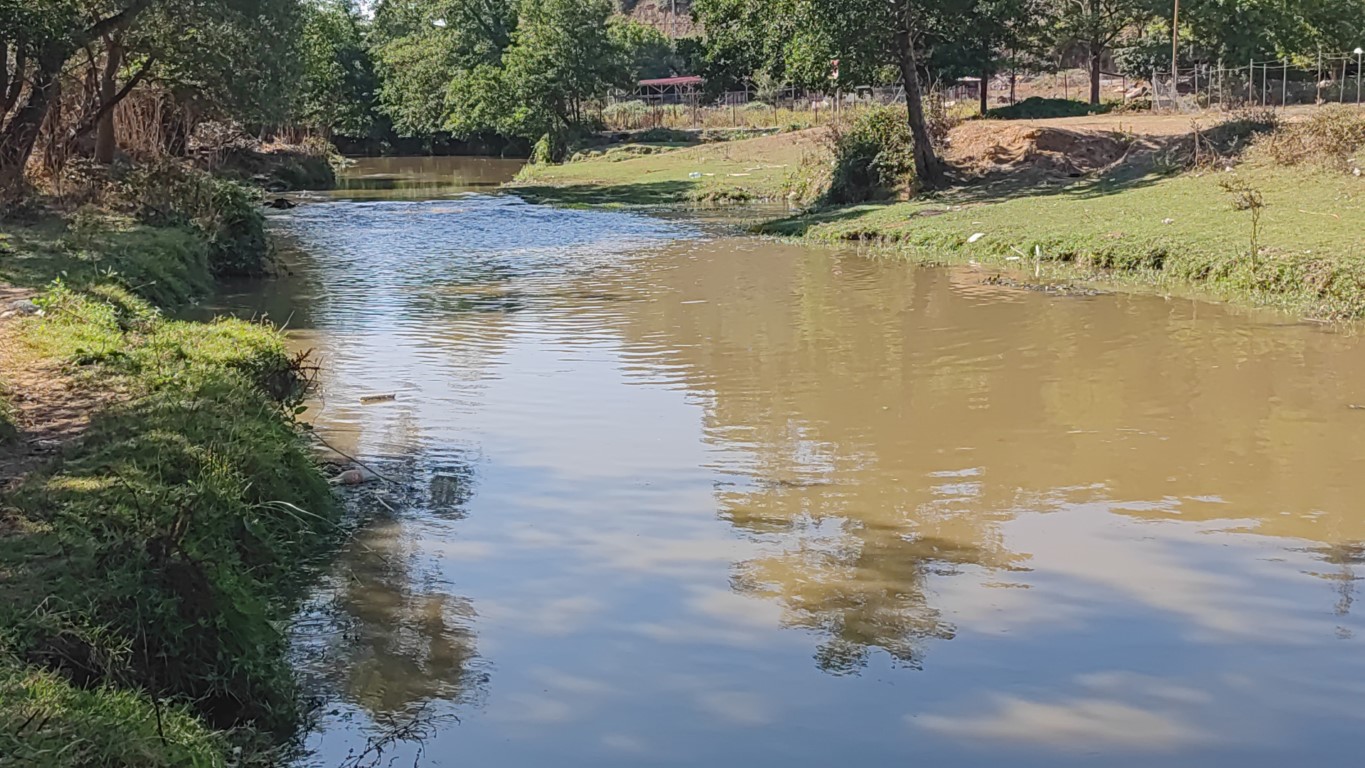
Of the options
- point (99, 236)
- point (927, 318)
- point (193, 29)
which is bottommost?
point (927, 318)

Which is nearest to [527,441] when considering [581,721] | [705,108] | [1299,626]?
[581,721]

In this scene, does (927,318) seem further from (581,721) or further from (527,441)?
(581,721)

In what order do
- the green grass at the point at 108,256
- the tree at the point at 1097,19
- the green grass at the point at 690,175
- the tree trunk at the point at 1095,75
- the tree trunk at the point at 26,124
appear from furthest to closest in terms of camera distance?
1. the tree at the point at 1097,19
2. the tree trunk at the point at 1095,75
3. the green grass at the point at 690,175
4. the tree trunk at the point at 26,124
5. the green grass at the point at 108,256

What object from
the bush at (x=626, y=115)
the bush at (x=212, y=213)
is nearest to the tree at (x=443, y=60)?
the bush at (x=626, y=115)

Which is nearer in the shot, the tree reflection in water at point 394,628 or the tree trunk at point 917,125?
the tree reflection in water at point 394,628

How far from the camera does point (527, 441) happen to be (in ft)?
32.6

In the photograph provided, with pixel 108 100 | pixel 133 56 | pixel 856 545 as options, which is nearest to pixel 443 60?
pixel 133 56

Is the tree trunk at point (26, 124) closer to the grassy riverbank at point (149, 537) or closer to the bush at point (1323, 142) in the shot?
the grassy riverbank at point (149, 537)

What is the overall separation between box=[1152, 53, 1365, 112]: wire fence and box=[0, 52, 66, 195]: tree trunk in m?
27.6

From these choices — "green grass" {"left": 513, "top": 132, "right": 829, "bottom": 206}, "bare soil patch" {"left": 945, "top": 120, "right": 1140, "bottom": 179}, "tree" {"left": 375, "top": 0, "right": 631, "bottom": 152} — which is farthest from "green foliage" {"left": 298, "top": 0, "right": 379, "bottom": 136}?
"bare soil patch" {"left": 945, "top": 120, "right": 1140, "bottom": 179}

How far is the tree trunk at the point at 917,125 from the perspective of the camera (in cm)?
2705

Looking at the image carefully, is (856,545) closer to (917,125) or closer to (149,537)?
(149,537)

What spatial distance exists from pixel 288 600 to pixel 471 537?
1300 mm

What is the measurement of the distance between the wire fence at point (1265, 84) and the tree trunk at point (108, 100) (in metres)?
26.8
